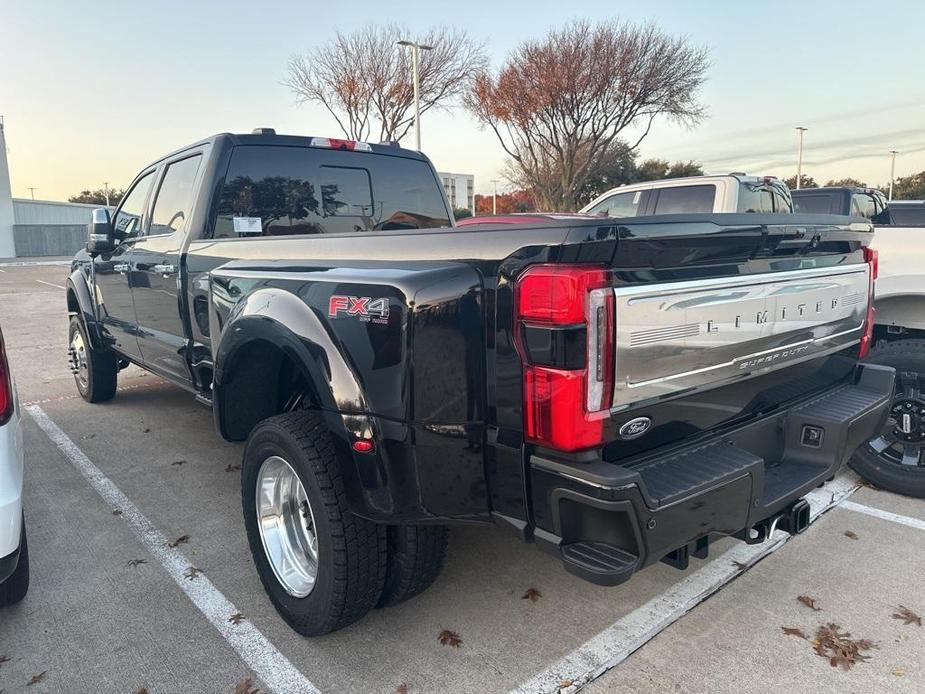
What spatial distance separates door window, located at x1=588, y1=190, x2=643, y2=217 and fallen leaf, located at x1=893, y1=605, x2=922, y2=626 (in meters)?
5.82

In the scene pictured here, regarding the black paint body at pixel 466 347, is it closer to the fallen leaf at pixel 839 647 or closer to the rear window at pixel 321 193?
the fallen leaf at pixel 839 647

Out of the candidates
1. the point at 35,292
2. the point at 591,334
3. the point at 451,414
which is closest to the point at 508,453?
the point at 451,414

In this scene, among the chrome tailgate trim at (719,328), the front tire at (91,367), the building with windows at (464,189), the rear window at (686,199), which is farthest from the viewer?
the building with windows at (464,189)

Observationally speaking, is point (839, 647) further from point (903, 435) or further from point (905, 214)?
point (905, 214)

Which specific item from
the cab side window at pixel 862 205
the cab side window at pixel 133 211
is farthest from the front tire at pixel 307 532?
the cab side window at pixel 862 205

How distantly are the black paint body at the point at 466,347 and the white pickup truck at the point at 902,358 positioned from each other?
4.31 ft

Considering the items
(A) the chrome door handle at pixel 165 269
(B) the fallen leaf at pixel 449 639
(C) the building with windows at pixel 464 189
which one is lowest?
(B) the fallen leaf at pixel 449 639

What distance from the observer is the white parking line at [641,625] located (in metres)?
2.41

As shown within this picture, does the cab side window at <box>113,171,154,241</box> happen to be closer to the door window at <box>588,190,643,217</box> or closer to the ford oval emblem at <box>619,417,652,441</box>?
the ford oval emblem at <box>619,417,652,441</box>

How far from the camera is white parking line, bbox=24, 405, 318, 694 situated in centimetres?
245

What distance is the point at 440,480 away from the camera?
2158 millimetres

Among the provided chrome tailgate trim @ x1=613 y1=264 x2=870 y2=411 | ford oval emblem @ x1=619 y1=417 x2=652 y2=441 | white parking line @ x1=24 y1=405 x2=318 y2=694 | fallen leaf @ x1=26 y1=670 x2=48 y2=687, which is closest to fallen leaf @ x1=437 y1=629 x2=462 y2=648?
white parking line @ x1=24 y1=405 x2=318 y2=694

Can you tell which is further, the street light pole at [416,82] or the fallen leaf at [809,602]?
the street light pole at [416,82]

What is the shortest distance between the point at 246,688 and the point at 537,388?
5.19 feet
